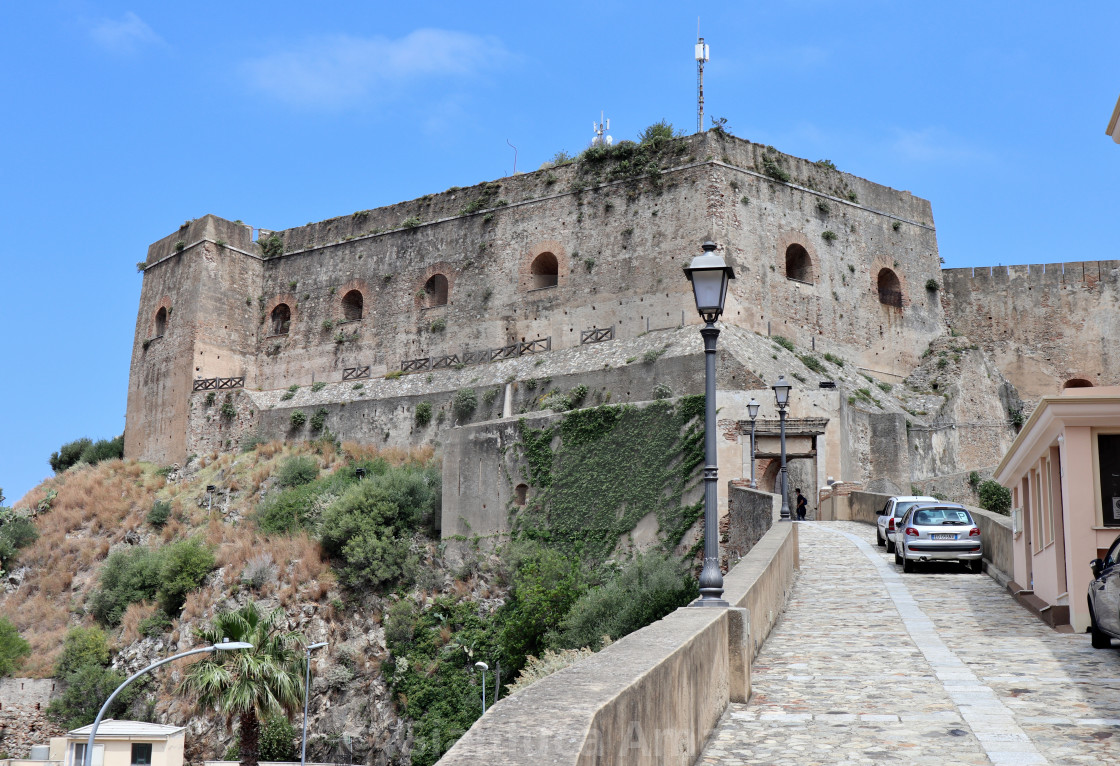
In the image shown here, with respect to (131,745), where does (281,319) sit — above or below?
above

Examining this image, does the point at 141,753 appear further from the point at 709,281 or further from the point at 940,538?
the point at 709,281

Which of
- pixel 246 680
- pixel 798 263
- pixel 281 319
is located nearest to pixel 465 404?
pixel 798 263

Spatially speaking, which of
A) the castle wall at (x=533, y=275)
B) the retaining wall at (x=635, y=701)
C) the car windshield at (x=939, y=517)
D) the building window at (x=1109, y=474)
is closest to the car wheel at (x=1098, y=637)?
the building window at (x=1109, y=474)

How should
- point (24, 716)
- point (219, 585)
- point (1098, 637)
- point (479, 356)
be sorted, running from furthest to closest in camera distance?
1. point (479, 356)
2. point (219, 585)
3. point (24, 716)
4. point (1098, 637)

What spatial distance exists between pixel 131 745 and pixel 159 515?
11.6m

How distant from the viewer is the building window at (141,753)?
23.7m

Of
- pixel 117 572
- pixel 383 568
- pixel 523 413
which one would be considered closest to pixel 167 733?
pixel 383 568

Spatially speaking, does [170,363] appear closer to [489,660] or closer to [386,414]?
[386,414]

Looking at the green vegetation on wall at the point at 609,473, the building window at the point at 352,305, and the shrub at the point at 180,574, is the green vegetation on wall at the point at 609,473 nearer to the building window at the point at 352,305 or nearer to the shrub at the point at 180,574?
the shrub at the point at 180,574

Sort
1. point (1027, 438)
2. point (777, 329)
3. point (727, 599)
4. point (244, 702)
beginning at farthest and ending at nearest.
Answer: point (777, 329)
point (244, 702)
point (1027, 438)
point (727, 599)

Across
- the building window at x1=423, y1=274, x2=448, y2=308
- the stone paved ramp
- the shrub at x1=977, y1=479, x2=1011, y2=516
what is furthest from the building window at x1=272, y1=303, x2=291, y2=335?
the stone paved ramp

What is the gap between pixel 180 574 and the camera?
29.7 m

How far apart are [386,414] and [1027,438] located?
25.3 metres

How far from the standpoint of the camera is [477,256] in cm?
3688
